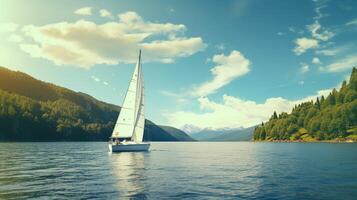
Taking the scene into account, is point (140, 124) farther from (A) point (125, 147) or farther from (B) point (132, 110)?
(A) point (125, 147)

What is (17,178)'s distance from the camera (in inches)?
1873

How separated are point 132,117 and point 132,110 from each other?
2278 millimetres

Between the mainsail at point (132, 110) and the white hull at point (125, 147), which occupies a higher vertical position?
the mainsail at point (132, 110)

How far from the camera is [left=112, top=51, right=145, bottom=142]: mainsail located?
112m

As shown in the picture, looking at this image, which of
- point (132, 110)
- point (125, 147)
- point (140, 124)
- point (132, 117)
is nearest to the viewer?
point (125, 147)

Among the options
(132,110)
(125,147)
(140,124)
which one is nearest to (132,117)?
(132,110)

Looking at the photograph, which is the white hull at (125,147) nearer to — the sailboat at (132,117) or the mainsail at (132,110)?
the sailboat at (132,117)

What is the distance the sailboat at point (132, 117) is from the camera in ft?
365

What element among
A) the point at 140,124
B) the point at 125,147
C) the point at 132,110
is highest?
the point at 132,110

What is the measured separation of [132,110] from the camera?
112562mm

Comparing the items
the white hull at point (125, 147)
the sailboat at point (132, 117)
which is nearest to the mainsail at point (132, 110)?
the sailboat at point (132, 117)

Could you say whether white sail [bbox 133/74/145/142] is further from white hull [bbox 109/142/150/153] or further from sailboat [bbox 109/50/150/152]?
white hull [bbox 109/142/150/153]

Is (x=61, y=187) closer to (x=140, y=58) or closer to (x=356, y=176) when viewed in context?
(x=356, y=176)

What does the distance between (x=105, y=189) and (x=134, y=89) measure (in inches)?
2914
